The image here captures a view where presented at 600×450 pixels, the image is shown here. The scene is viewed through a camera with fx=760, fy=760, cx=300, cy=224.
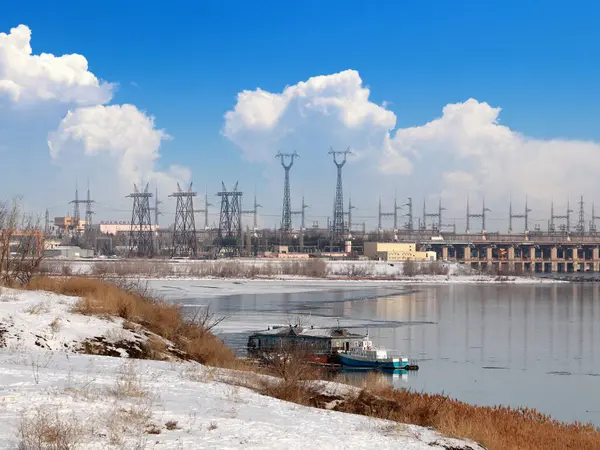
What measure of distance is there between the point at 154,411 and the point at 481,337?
1502 inches

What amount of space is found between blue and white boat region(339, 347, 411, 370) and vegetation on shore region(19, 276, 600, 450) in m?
13.5

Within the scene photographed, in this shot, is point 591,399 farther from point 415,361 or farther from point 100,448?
point 100,448

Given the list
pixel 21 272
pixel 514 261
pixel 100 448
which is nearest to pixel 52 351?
pixel 100 448

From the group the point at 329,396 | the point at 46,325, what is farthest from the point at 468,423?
the point at 46,325

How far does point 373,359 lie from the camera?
116 ft

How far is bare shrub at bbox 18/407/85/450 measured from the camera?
23.8 ft

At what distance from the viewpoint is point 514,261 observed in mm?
199375

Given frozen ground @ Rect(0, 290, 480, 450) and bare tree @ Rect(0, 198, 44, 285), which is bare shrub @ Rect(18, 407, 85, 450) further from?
bare tree @ Rect(0, 198, 44, 285)

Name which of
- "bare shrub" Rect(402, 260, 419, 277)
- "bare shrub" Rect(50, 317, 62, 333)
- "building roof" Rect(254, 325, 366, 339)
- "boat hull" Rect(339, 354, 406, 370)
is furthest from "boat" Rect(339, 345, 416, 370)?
"bare shrub" Rect(402, 260, 419, 277)

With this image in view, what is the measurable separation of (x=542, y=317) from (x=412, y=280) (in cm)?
7583

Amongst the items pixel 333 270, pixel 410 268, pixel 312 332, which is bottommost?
pixel 333 270

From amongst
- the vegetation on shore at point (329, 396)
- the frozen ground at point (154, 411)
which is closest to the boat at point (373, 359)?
the vegetation on shore at point (329, 396)

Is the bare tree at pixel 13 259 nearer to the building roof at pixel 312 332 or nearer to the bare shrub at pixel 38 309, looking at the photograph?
the bare shrub at pixel 38 309

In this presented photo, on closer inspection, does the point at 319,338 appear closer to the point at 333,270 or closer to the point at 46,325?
the point at 46,325
